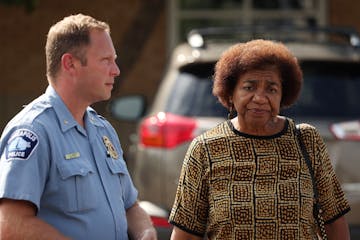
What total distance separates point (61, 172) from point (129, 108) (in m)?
3.94

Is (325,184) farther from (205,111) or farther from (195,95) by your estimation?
(195,95)

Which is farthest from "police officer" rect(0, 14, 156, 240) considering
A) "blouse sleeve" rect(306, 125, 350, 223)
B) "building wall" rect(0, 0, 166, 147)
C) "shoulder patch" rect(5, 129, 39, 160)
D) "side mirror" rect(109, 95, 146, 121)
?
"building wall" rect(0, 0, 166, 147)

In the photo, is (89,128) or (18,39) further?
(18,39)

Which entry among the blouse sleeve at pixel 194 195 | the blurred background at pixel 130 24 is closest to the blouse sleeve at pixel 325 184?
the blouse sleeve at pixel 194 195

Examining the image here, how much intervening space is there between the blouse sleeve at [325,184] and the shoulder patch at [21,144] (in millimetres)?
1140

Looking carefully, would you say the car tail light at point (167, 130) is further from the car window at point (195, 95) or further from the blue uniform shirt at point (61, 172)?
the blue uniform shirt at point (61, 172)

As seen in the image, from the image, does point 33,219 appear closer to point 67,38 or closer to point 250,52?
point 67,38

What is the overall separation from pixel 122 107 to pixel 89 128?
3.66 metres

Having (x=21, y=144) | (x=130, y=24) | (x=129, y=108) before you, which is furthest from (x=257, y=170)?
(x=130, y=24)

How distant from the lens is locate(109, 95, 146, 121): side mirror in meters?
7.52

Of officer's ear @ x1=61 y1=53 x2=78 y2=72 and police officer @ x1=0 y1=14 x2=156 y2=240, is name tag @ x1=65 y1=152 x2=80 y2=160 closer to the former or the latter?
police officer @ x1=0 y1=14 x2=156 y2=240

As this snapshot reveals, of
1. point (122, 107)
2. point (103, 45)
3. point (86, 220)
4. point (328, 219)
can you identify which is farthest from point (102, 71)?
point (122, 107)

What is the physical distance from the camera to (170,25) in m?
13.7

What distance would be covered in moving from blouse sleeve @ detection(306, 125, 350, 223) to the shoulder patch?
114 cm
